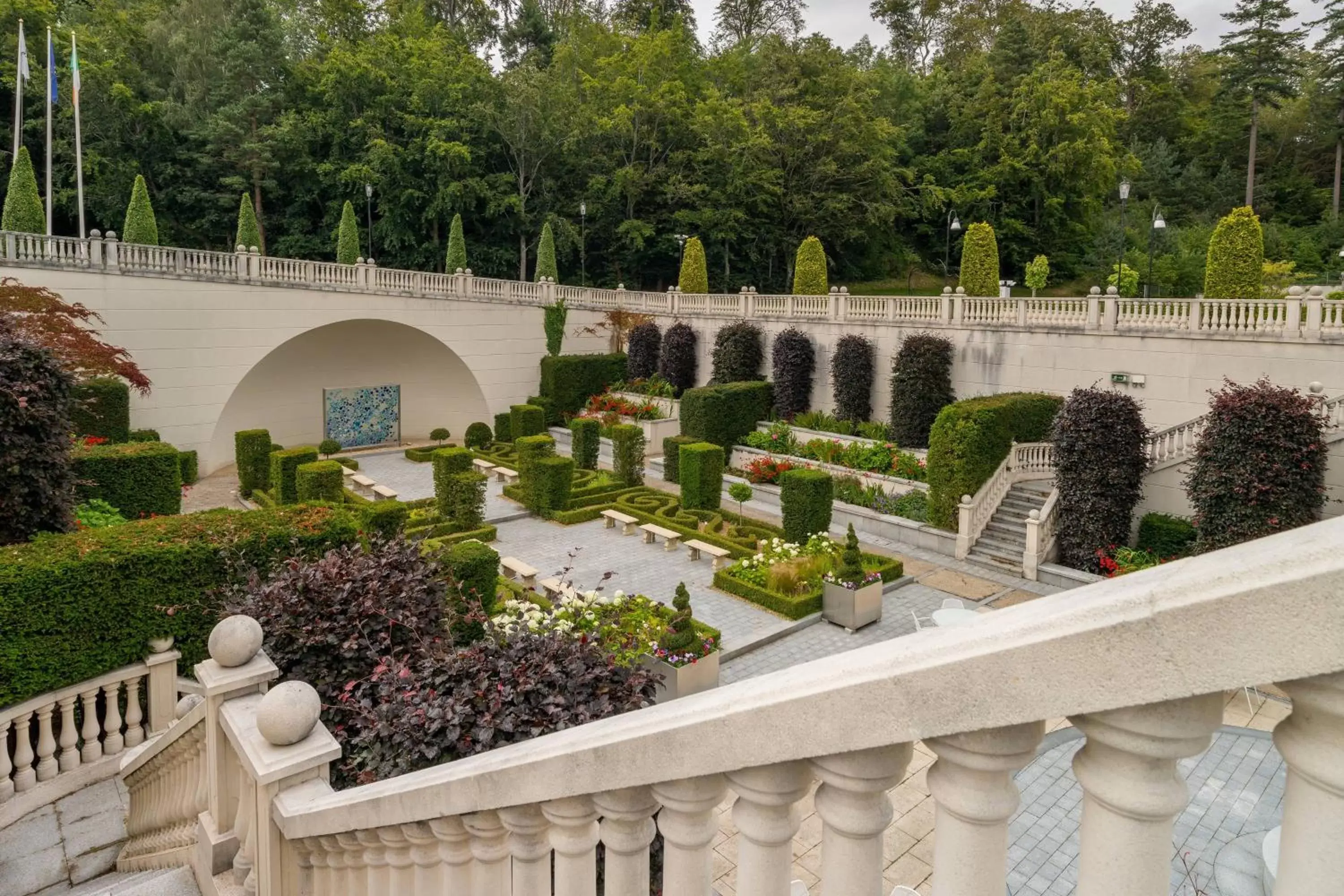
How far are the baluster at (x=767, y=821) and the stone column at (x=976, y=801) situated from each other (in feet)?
1.03

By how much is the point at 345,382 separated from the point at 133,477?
1471cm

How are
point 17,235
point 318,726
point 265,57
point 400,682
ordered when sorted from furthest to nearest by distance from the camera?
point 265,57 → point 17,235 → point 400,682 → point 318,726

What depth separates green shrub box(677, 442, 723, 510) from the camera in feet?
58.1

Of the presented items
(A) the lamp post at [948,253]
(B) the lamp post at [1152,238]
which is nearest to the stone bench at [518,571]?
(B) the lamp post at [1152,238]

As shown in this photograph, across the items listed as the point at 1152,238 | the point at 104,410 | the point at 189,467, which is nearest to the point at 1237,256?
the point at 1152,238

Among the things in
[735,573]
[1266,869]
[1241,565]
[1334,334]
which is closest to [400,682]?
[1266,869]

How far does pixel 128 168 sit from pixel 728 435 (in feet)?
84.9

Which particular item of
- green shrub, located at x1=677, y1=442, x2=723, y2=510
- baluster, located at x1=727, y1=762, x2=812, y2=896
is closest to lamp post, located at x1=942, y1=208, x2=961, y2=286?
green shrub, located at x1=677, y1=442, x2=723, y2=510

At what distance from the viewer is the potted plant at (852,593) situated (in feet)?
39.8

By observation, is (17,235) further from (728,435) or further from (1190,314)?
(1190,314)

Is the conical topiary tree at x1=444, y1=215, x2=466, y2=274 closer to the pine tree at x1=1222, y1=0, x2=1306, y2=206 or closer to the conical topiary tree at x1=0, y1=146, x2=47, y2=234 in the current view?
the conical topiary tree at x1=0, y1=146, x2=47, y2=234

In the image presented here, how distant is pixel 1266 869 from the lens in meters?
3.23

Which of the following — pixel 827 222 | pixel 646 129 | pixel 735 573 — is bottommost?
pixel 735 573

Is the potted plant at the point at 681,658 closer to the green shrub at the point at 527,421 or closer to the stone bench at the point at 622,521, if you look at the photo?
the stone bench at the point at 622,521
